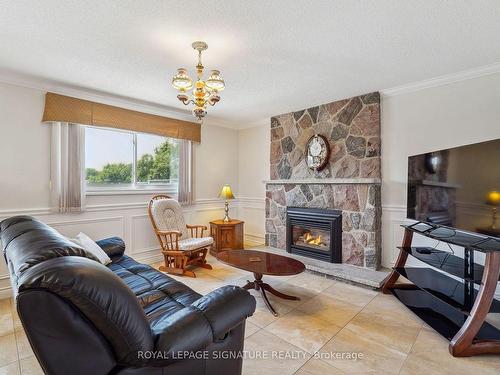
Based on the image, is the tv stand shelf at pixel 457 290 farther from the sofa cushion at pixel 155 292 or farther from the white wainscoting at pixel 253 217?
the white wainscoting at pixel 253 217

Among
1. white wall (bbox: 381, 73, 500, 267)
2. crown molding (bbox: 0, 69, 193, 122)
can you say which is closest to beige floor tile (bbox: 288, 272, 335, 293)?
white wall (bbox: 381, 73, 500, 267)

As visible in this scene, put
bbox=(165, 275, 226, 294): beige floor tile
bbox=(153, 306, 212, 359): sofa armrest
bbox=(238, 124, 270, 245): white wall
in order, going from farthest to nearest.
→ bbox=(238, 124, 270, 245): white wall
bbox=(165, 275, 226, 294): beige floor tile
bbox=(153, 306, 212, 359): sofa armrest

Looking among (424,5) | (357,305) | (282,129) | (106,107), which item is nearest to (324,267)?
(357,305)

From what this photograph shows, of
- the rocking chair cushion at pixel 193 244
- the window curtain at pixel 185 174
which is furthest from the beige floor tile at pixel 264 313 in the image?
the window curtain at pixel 185 174

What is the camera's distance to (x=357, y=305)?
2.71m

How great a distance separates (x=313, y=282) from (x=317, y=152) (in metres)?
1.97

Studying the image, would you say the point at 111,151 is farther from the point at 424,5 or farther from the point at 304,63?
the point at 424,5

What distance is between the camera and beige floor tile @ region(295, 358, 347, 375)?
1.76m

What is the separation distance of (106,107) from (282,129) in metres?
2.80

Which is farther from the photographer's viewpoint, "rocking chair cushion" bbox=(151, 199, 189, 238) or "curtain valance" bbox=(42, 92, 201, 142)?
"rocking chair cushion" bbox=(151, 199, 189, 238)

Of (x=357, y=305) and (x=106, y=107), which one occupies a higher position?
(x=106, y=107)

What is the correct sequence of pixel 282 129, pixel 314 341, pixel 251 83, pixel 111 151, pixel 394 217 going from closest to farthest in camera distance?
pixel 314 341 → pixel 251 83 → pixel 394 217 → pixel 111 151 → pixel 282 129

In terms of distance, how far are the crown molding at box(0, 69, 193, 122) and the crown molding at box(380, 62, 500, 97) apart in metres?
3.17

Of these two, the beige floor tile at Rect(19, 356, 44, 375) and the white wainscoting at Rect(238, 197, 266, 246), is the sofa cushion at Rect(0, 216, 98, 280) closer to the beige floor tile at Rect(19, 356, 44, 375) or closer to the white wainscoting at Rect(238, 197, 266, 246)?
the beige floor tile at Rect(19, 356, 44, 375)
